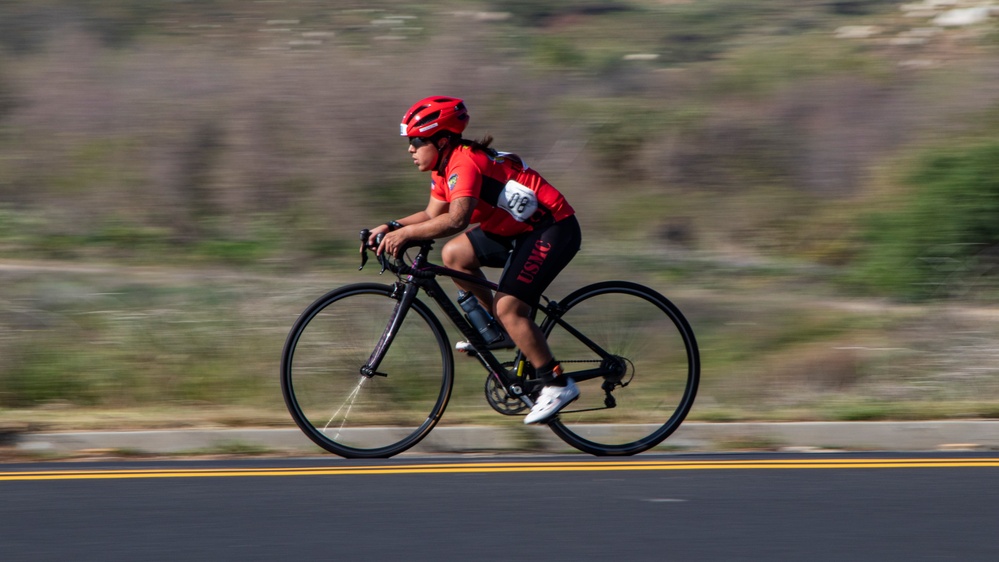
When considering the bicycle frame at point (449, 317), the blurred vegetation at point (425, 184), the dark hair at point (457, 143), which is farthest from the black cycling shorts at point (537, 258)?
the blurred vegetation at point (425, 184)

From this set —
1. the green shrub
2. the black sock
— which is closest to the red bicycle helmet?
the black sock

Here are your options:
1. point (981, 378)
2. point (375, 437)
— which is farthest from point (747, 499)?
point (981, 378)

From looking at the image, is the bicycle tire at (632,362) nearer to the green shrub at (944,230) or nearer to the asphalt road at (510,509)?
the asphalt road at (510,509)

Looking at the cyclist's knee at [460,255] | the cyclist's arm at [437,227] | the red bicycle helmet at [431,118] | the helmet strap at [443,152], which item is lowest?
the cyclist's knee at [460,255]

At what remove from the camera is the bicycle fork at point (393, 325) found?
22.2 ft

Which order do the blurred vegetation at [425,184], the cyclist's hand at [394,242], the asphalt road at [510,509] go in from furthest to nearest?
the blurred vegetation at [425,184]
the cyclist's hand at [394,242]
the asphalt road at [510,509]

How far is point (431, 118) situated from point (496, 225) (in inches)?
26.9

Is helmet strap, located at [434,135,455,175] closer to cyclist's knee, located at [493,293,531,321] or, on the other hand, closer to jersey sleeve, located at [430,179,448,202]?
jersey sleeve, located at [430,179,448,202]

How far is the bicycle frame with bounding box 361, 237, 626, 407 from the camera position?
6.72m

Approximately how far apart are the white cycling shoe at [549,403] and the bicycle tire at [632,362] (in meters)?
0.24

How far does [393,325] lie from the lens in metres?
6.81

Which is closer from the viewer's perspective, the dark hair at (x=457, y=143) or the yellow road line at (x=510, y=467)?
the yellow road line at (x=510, y=467)

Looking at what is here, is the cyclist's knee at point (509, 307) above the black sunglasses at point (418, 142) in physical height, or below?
below

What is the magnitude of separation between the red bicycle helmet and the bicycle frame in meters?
0.59
